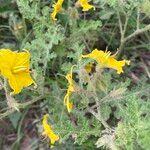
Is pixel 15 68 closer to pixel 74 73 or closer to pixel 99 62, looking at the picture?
pixel 99 62

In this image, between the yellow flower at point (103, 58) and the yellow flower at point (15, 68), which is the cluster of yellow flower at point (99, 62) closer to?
the yellow flower at point (103, 58)

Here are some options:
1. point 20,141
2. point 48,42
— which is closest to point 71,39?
point 48,42

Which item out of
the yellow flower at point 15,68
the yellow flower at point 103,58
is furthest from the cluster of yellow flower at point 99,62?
the yellow flower at point 15,68

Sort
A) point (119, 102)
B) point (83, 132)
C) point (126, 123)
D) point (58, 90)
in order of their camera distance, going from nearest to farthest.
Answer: point (126, 123) < point (83, 132) < point (119, 102) < point (58, 90)

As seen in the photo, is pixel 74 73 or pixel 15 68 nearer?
pixel 15 68

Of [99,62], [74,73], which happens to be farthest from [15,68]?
[74,73]

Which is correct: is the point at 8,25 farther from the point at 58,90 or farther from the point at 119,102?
the point at 119,102
